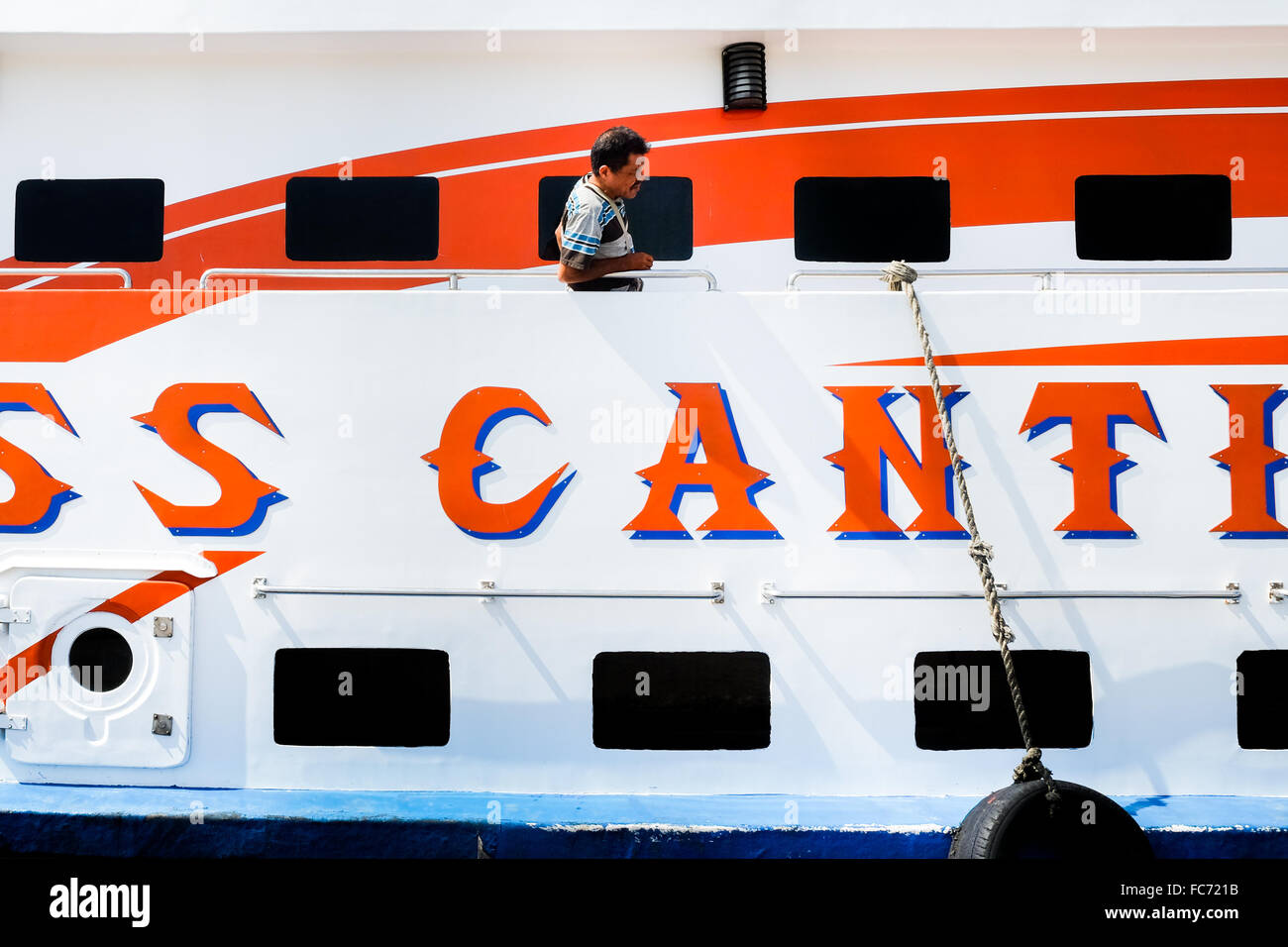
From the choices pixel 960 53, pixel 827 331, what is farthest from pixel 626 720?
pixel 960 53

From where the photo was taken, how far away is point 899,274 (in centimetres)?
281

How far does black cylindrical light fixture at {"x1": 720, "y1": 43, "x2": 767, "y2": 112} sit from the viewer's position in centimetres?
372

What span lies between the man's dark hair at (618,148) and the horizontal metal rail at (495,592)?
3.91 feet

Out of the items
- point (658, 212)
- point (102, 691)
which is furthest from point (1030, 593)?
point (102, 691)

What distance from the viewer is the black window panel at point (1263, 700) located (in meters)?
2.77

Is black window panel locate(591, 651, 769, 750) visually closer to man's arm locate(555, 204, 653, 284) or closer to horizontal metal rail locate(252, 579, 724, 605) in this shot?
horizontal metal rail locate(252, 579, 724, 605)

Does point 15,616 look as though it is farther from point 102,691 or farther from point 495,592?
point 495,592

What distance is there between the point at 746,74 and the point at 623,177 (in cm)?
104

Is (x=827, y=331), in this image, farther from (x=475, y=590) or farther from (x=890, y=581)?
(x=475, y=590)

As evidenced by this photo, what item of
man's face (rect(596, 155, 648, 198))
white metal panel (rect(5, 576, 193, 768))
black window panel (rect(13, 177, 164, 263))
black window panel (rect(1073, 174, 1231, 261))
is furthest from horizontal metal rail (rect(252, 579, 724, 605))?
black window panel (rect(1073, 174, 1231, 261))

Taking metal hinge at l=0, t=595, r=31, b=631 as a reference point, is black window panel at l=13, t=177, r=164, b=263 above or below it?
above

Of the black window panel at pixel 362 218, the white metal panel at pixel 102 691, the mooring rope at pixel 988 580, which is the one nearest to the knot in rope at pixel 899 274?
the mooring rope at pixel 988 580

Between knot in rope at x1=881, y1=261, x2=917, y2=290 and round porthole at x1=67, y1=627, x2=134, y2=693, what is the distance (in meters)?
2.30
